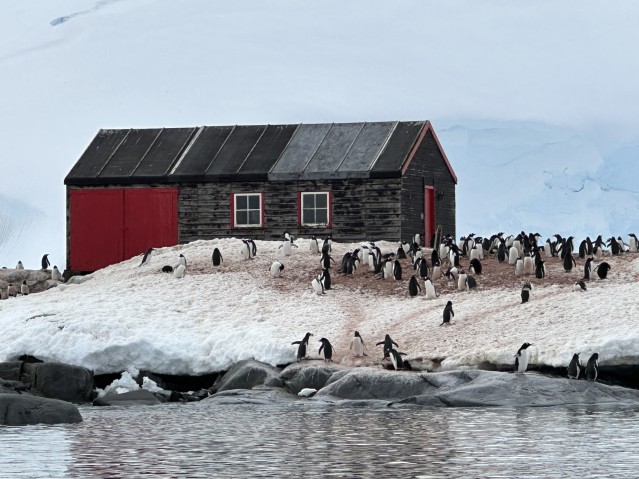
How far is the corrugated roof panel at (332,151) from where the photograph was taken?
1624 inches

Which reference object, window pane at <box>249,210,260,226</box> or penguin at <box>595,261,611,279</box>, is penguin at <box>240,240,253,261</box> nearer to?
window pane at <box>249,210,260,226</box>

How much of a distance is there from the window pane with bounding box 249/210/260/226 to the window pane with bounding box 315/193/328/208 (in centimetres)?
220

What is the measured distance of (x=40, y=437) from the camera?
60.8 feet

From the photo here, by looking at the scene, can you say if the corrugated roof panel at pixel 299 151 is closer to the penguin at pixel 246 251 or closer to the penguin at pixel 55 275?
the penguin at pixel 246 251

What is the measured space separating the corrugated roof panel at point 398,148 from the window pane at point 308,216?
271cm

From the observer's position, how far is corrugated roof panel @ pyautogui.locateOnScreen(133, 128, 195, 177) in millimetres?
43344

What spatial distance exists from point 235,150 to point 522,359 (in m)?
21.1

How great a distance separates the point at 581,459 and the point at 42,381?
15.4 meters

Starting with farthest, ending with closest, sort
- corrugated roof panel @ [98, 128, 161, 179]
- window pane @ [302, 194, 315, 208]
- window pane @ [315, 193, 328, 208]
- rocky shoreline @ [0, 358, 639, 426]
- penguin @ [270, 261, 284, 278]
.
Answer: corrugated roof panel @ [98, 128, 161, 179] → window pane @ [302, 194, 315, 208] → window pane @ [315, 193, 328, 208] → penguin @ [270, 261, 284, 278] → rocky shoreline @ [0, 358, 639, 426]

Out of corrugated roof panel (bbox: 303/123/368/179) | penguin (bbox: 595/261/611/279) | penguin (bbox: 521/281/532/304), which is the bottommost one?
penguin (bbox: 521/281/532/304)

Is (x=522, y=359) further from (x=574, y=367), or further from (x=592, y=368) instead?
(x=592, y=368)

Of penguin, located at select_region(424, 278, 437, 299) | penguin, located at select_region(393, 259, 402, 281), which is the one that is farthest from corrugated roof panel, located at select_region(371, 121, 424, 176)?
penguin, located at select_region(424, 278, 437, 299)

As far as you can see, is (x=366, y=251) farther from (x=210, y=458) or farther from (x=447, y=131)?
(x=447, y=131)

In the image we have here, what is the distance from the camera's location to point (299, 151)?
42875 mm
